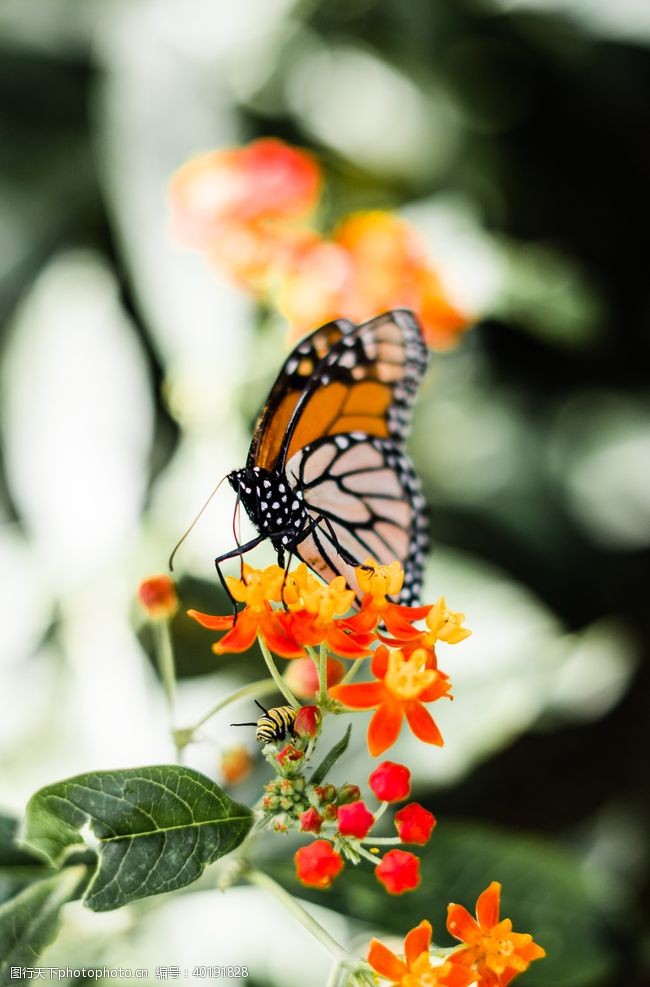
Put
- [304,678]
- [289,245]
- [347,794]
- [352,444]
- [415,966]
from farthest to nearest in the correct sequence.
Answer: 1. [289,245]
2. [352,444]
3. [304,678]
4. [347,794]
5. [415,966]

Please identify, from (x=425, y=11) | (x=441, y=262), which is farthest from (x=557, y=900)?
(x=425, y=11)

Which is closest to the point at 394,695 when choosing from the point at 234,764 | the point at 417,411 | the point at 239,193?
the point at 234,764

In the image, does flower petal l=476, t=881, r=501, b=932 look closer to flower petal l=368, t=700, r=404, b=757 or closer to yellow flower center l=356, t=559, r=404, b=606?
flower petal l=368, t=700, r=404, b=757

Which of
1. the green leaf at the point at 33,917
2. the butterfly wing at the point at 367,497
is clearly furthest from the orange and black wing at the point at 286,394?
the green leaf at the point at 33,917

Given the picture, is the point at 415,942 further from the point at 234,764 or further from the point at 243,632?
the point at 234,764

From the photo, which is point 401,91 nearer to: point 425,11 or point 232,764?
point 425,11

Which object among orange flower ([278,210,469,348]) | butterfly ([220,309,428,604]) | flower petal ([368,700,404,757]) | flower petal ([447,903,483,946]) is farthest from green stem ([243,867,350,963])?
orange flower ([278,210,469,348])
